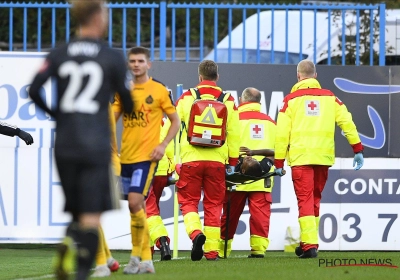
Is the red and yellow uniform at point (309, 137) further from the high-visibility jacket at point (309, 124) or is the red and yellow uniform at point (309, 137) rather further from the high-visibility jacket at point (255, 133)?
the high-visibility jacket at point (255, 133)

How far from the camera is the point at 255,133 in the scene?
11641 mm

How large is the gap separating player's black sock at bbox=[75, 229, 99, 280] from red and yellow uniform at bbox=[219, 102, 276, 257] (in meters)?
5.61

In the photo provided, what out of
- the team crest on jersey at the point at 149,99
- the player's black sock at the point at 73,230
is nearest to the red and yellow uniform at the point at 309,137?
the team crest on jersey at the point at 149,99

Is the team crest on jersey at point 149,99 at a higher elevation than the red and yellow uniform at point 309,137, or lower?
higher

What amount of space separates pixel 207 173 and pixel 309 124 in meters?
1.36

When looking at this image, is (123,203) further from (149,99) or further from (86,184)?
(86,184)

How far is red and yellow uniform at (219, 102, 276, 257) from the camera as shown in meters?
11.6

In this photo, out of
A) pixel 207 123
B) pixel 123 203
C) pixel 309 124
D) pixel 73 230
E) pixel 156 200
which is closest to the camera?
pixel 73 230

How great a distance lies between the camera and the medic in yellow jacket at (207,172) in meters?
10.5

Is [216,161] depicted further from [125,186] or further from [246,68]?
[246,68]

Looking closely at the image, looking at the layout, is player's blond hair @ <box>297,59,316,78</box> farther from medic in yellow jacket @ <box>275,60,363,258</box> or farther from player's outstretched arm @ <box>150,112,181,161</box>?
player's outstretched arm @ <box>150,112,181,161</box>

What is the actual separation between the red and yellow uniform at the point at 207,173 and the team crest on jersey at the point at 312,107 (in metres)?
0.94

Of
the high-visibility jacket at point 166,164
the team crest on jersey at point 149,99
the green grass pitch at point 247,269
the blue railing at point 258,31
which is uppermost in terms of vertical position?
the blue railing at point 258,31

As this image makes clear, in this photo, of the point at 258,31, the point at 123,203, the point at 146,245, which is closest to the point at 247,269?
the point at 146,245
